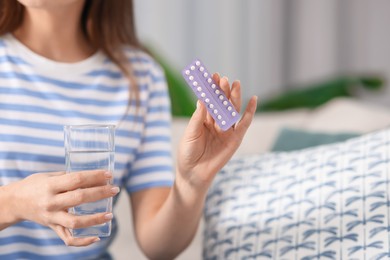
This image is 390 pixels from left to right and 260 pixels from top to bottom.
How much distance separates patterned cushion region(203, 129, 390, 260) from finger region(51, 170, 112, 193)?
40 cm

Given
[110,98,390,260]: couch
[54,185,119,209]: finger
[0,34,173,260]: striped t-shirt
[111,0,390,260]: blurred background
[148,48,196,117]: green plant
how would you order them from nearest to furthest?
[54,185,119,209]: finger < [0,34,173,260]: striped t-shirt < [110,98,390,260]: couch < [148,48,196,117]: green plant < [111,0,390,260]: blurred background

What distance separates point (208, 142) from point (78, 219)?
266 mm

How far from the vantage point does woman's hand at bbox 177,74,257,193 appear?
1.16 metres

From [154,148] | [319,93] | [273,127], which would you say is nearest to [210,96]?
[154,148]

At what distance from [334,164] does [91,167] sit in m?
0.49

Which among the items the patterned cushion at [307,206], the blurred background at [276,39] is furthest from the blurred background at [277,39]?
the patterned cushion at [307,206]

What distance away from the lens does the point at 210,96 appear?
44.3 inches

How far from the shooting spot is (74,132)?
110 cm

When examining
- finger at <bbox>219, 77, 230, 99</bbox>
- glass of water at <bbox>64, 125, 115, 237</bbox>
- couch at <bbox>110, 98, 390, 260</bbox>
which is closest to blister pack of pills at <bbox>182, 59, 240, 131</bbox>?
finger at <bbox>219, 77, 230, 99</bbox>

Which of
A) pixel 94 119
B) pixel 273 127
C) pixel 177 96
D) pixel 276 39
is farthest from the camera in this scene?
pixel 276 39

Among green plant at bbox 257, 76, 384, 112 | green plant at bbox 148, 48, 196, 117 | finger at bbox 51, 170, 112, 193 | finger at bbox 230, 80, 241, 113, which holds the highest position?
finger at bbox 230, 80, 241, 113

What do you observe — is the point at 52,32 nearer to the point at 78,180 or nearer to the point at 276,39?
the point at 78,180

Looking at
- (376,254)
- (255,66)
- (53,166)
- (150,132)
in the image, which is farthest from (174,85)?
(376,254)

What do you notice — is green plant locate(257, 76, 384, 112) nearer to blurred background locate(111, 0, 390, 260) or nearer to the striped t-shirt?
blurred background locate(111, 0, 390, 260)
